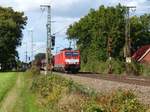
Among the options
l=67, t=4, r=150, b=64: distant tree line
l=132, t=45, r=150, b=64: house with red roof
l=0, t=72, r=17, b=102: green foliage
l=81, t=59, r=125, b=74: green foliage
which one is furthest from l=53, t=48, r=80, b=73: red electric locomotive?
l=67, t=4, r=150, b=64: distant tree line

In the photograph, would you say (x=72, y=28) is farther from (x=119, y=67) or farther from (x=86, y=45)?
(x=119, y=67)

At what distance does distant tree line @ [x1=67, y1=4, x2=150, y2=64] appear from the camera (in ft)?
366

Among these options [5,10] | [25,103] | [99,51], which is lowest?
[25,103]

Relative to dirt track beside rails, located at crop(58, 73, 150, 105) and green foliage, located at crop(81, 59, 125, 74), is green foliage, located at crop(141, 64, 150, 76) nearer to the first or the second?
green foliage, located at crop(81, 59, 125, 74)

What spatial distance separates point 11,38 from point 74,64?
136 feet

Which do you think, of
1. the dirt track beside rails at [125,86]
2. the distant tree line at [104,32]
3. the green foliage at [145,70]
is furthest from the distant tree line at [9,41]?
the dirt track beside rails at [125,86]

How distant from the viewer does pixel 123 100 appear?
16.5m

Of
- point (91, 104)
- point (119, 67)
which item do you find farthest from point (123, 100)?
point (119, 67)

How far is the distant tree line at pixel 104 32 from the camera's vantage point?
111562mm

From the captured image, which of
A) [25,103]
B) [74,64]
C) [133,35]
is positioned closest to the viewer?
[25,103]

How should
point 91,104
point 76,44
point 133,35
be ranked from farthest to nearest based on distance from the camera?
1. point 76,44
2. point 133,35
3. point 91,104

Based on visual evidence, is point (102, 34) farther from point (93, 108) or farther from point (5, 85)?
point (93, 108)

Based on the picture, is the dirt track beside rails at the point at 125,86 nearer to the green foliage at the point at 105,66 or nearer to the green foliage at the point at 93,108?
the green foliage at the point at 93,108

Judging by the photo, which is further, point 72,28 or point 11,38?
point 72,28
